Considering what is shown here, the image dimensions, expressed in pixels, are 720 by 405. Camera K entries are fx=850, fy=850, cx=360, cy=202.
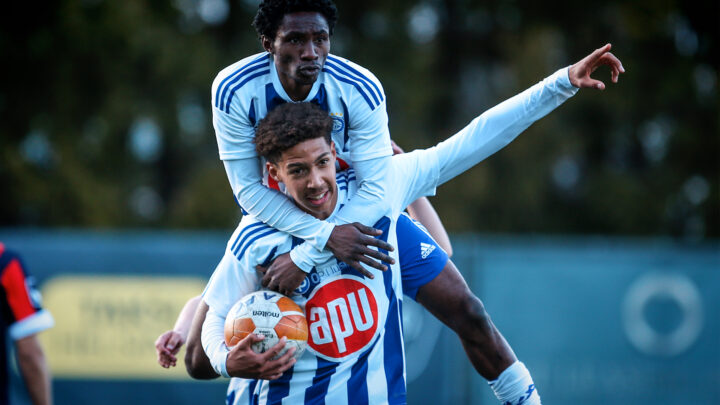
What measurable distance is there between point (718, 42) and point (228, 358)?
15.5 m

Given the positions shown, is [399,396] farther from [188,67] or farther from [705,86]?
[705,86]

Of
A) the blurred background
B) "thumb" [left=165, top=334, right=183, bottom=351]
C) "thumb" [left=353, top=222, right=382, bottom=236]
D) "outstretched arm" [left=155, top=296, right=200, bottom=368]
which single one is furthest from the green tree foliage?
"thumb" [left=353, top=222, right=382, bottom=236]

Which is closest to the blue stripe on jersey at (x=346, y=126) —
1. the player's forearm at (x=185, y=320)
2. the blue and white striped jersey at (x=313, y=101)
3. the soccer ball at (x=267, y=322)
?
the blue and white striped jersey at (x=313, y=101)

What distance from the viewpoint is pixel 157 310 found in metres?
8.81

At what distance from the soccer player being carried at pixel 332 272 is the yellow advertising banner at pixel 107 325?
16.2ft

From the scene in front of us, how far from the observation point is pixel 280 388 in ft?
12.8

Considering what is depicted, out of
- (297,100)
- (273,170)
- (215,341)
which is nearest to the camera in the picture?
(215,341)

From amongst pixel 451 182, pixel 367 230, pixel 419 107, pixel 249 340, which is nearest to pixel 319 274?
pixel 367 230

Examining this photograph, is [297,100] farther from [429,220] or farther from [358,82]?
[429,220]

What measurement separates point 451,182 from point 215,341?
38.0 ft

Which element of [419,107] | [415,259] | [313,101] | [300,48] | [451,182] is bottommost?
[415,259]

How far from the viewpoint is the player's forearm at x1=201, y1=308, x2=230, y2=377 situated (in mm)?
3617

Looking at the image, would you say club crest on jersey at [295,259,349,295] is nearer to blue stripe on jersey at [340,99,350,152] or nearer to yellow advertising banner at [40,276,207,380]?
blue stripe on jersey at [340,99,350,152]

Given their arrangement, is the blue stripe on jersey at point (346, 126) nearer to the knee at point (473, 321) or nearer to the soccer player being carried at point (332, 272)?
the soccer player being carried at point (332, 272)
